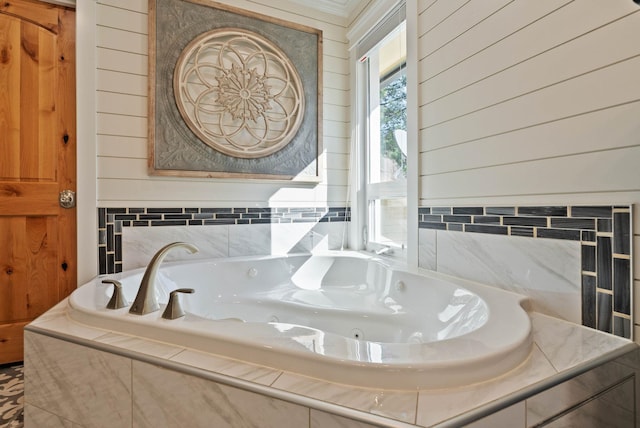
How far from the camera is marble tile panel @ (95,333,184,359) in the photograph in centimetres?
83

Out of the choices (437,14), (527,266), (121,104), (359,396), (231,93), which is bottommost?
(359,396)

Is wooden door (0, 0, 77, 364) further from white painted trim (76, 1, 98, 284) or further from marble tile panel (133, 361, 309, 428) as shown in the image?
marble tile panel (133, 361, 309, 428)

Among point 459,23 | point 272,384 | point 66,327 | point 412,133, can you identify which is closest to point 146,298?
point 66,327

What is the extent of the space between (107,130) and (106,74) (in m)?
0.32

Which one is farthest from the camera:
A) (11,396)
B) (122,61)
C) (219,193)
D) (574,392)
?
(219,193)

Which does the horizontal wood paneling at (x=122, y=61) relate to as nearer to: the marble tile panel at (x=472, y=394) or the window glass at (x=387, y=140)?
the window glass at (x=387, y=140)

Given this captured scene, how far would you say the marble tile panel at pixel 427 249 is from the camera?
167cm

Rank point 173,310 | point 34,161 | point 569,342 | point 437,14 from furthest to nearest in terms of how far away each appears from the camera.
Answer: point 34,161 < point 437,14 < point 173,310 < point 569,342

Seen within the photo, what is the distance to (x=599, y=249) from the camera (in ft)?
3.23

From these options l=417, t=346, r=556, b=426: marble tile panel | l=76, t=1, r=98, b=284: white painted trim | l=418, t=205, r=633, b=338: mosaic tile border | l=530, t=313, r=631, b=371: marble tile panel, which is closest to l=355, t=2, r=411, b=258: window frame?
l=418, t=205, r=633, b=338: mosaic tile border

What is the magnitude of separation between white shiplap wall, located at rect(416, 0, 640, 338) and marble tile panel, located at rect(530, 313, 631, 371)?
0.14m

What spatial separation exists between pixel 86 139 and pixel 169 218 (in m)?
0.61

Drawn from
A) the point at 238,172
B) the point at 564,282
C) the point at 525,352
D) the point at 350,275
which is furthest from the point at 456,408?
the point at 238,172

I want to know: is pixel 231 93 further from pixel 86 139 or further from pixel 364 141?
pixel 364 141
